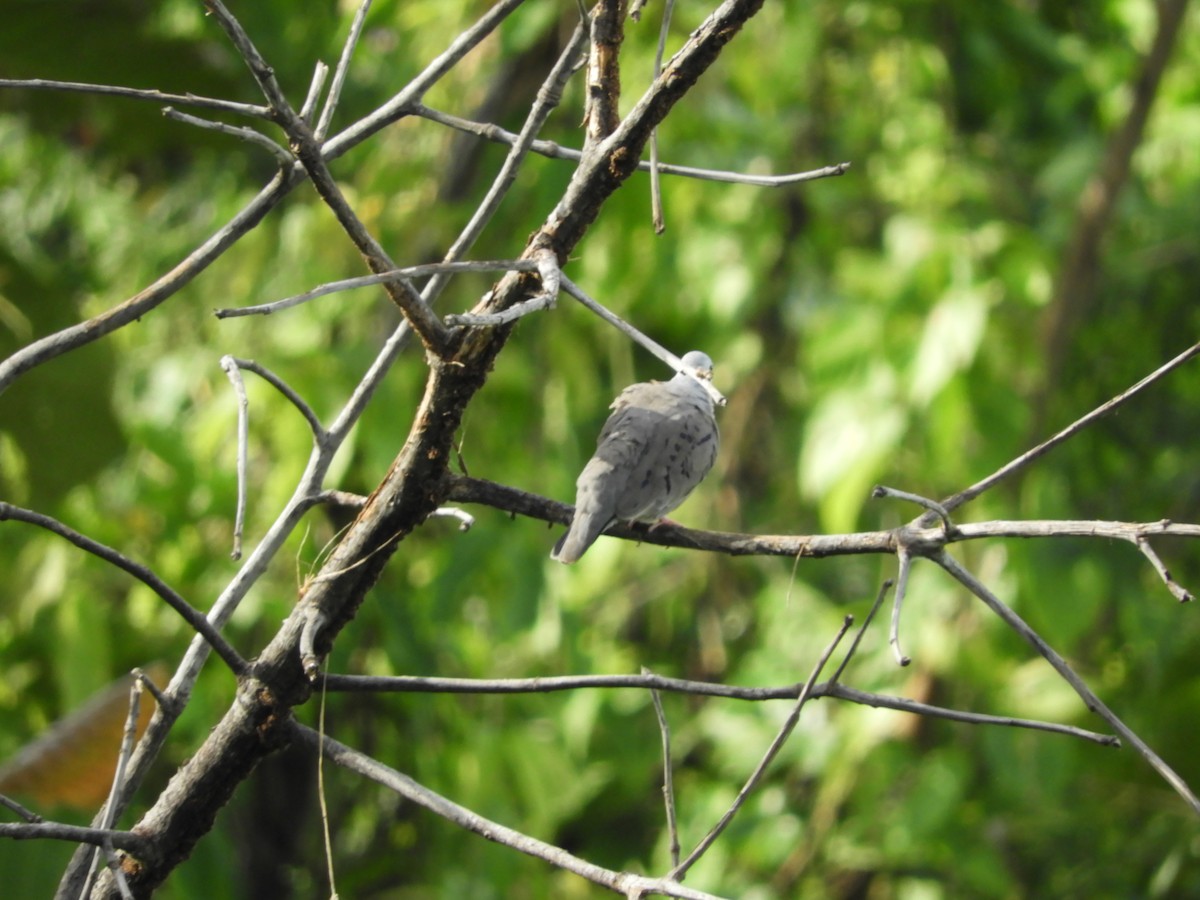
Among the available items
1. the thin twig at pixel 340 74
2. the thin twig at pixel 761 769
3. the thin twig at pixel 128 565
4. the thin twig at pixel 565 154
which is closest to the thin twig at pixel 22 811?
the thin twig at pixel 128 565

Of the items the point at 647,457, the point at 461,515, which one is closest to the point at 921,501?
Answer: the point at 461,515

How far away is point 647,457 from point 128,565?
→ 1.68m

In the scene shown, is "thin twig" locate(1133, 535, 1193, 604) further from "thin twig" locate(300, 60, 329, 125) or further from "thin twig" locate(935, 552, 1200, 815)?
"thin twig" locate(300, 60, 329, 125)

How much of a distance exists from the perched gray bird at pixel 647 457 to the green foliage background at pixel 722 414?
1278 millimetres

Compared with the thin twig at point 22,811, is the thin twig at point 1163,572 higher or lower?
higher

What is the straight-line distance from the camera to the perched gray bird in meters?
2.87

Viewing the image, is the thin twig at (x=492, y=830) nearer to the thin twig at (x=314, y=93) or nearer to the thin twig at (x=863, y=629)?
the thin twig at (x=863, y=629)

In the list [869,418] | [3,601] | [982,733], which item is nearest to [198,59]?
[3,601]

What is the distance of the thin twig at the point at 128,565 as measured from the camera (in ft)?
4.83

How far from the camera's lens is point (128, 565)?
1.52m

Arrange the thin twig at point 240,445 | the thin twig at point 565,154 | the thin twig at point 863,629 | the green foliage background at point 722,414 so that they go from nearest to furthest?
the thin twig at point 863,629 < the thin twig at point 240,445 < the thin twig at point 565,154 < the green foliage background at point 722,414

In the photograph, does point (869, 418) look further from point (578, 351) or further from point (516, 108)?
point (516, 108)

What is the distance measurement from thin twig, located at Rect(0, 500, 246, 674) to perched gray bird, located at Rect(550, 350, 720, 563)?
3.41 ft

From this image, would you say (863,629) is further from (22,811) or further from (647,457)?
(647,457)
